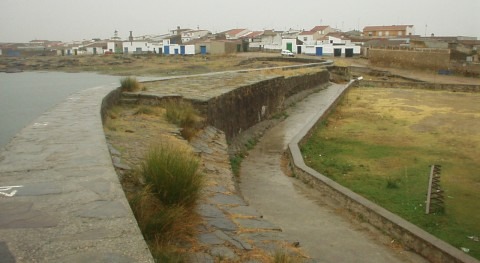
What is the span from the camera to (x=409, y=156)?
1055 centimetres

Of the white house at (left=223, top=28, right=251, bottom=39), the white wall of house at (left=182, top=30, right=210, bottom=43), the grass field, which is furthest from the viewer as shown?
the white wall of house at (left=182, top=30, right=210, bottom=43)

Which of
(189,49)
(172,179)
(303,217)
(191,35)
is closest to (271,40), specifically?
(189,49)

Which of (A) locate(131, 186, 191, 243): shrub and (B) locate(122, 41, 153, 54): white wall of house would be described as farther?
(B) locate(122, 41, 153, 54): white wall of house

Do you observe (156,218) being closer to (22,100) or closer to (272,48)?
(22,100)

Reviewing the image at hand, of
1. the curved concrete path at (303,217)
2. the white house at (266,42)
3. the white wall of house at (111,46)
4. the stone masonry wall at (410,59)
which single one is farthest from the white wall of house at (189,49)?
the curved concrete path at (303,217)

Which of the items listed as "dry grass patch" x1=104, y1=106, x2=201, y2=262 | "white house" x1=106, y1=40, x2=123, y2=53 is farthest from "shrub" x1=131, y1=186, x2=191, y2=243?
"white house" x1=106, y1=40, x2=123, y2=53

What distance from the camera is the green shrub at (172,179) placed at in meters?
4.14

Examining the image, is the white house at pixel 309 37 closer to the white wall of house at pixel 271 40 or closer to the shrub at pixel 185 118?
the white wall of house at pixel 271 40

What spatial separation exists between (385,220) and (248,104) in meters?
7.49

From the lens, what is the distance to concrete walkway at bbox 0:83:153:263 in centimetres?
257

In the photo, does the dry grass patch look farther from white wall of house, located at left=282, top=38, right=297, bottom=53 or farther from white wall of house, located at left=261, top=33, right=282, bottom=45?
white wall of house, located at left=261, top=33, right=282, bottom=45

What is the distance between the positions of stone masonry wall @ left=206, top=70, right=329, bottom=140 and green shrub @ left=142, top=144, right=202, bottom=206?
5496mm

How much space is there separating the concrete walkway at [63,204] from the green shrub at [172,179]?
0.39 meters

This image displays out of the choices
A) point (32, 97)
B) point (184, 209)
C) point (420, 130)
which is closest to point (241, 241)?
point (184, 209)
